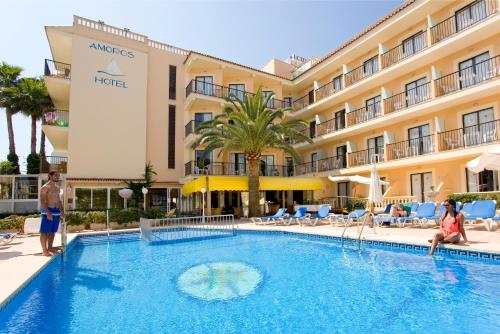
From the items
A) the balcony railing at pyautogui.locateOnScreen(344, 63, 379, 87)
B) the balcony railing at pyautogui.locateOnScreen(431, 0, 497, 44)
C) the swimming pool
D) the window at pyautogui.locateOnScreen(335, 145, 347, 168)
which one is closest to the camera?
the swimming pool

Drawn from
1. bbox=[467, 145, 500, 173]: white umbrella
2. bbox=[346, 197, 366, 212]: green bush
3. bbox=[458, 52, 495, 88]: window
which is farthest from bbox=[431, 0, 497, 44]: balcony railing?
bbox=[346, 197, 366, 212]: green bush

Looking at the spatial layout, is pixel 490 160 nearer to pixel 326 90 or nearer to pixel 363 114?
pixel 363 114

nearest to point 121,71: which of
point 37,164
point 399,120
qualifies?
point 37,164

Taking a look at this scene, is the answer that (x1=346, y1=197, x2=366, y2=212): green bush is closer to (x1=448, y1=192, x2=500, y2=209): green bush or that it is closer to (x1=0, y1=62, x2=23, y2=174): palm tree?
(x1=448, y1=192, x2=500, y2=209): green bush

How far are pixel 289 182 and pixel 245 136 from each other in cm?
504

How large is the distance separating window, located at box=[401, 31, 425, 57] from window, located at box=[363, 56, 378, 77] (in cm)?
246

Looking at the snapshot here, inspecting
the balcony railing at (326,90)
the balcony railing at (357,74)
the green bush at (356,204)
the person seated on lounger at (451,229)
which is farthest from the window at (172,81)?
the person seated on lounger at (451,229)

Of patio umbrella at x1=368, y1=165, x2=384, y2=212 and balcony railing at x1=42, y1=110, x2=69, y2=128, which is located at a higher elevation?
balcony railing at x1=42, y1=110, x2=69, y2=128

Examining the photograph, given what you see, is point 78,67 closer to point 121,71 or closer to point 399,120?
point 121,71

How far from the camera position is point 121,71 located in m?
27.0

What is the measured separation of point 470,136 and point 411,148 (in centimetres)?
389

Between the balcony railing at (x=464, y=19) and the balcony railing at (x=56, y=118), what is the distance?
91.7 feet

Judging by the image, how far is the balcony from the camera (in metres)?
27.1

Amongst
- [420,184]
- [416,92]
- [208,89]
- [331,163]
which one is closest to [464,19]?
[416,92]
